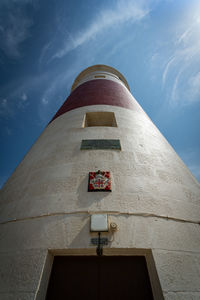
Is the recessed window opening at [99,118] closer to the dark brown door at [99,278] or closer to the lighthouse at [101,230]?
the lighthouse at [101,230]

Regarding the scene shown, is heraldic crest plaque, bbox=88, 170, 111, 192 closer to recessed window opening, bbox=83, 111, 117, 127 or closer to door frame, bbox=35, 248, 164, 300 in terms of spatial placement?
door frame, bbox=35, 248, 164, 300

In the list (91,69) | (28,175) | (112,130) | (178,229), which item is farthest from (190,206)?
(91,69)

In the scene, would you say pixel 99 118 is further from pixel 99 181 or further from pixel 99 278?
pixel 99 278

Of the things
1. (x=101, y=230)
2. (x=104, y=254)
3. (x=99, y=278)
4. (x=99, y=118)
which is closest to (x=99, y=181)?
(x=101, y=230)

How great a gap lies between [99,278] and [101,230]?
0.70 meters

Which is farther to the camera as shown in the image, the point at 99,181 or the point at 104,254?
the point at 99,181

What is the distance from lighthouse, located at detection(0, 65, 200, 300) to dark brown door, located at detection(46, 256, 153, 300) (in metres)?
0.01

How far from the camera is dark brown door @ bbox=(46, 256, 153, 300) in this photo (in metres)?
1.89

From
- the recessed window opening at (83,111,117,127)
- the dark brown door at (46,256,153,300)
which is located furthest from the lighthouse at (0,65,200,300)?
the recessed window opening at (83,111,117,127)

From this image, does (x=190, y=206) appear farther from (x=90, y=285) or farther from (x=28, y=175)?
(x=28, y=175)

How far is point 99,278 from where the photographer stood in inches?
78.4

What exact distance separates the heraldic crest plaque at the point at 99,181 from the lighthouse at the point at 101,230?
0.02 m

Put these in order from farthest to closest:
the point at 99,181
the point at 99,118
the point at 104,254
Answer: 1. the point at 99,118
2. the point at 99,181
3. the point at 104,254

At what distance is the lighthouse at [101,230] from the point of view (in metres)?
1.81
